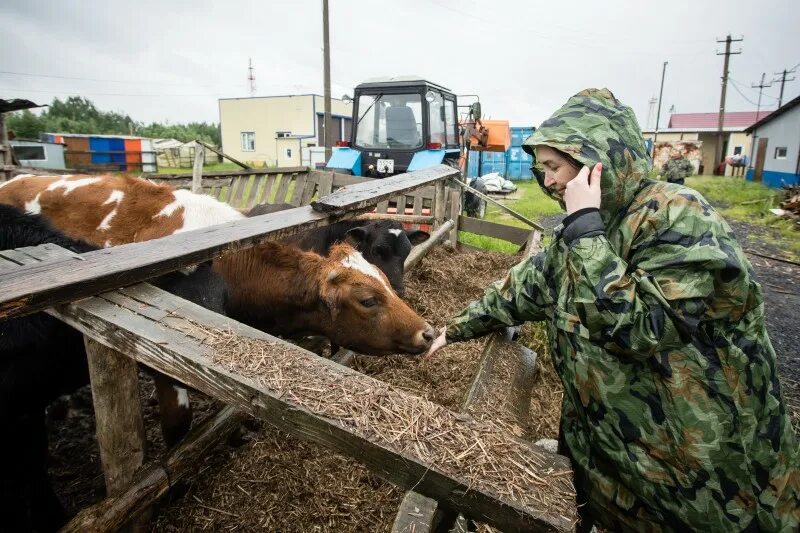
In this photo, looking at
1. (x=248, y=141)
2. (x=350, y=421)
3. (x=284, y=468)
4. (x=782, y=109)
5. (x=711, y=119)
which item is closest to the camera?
(x=350, y=421)

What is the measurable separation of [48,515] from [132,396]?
140 centimetres

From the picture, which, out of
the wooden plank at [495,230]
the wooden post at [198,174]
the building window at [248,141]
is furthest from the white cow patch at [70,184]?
the building window at [248,141]

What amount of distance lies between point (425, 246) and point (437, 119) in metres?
5.12

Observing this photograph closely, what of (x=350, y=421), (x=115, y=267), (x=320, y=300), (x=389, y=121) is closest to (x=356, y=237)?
(x=320, y=300)

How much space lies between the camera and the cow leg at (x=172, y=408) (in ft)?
8.72

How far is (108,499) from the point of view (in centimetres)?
186

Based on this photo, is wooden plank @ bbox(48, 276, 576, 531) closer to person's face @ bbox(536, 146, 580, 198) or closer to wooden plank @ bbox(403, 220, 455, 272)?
person's face @ bbox(536, 146, 580, 198)

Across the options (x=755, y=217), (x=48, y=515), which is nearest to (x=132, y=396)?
(x=48, y=515)

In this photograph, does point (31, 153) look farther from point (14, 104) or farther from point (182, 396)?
point (182, 396)

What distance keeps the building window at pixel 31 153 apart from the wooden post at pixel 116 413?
97.3 feet

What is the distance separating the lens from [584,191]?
1574mm

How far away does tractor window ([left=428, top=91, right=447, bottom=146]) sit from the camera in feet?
32.7

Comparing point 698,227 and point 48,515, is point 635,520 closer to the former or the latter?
point 698,227

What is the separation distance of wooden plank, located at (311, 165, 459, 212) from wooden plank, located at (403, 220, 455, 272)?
50.8 inches
